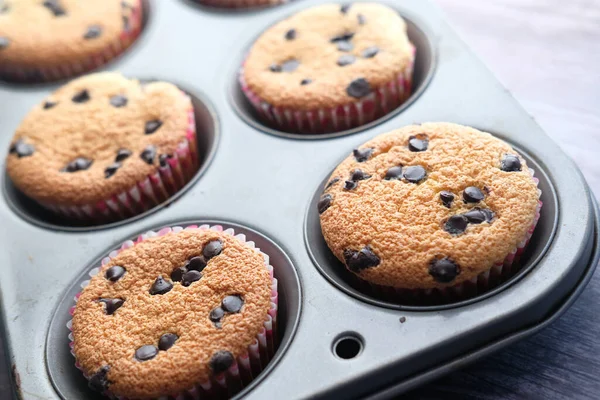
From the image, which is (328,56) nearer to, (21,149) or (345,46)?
(345,46)

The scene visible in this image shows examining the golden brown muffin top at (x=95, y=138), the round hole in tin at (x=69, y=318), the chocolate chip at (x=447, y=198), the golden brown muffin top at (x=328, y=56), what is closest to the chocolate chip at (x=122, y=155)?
the golden brown muffin top at (x=95, y=138)

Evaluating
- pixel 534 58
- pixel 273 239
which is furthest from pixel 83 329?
pixel 534 58

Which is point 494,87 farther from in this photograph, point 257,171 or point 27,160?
point 27,160

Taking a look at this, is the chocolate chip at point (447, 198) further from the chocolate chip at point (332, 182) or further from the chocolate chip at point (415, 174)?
the chocolate chip at point (332, 182)

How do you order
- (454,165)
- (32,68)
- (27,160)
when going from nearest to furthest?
(454,165), (27,160), (32,68)

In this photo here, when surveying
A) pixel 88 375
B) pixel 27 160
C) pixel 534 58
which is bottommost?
pixel 88 375

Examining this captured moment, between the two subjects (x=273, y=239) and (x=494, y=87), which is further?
(x=494, y=87)
